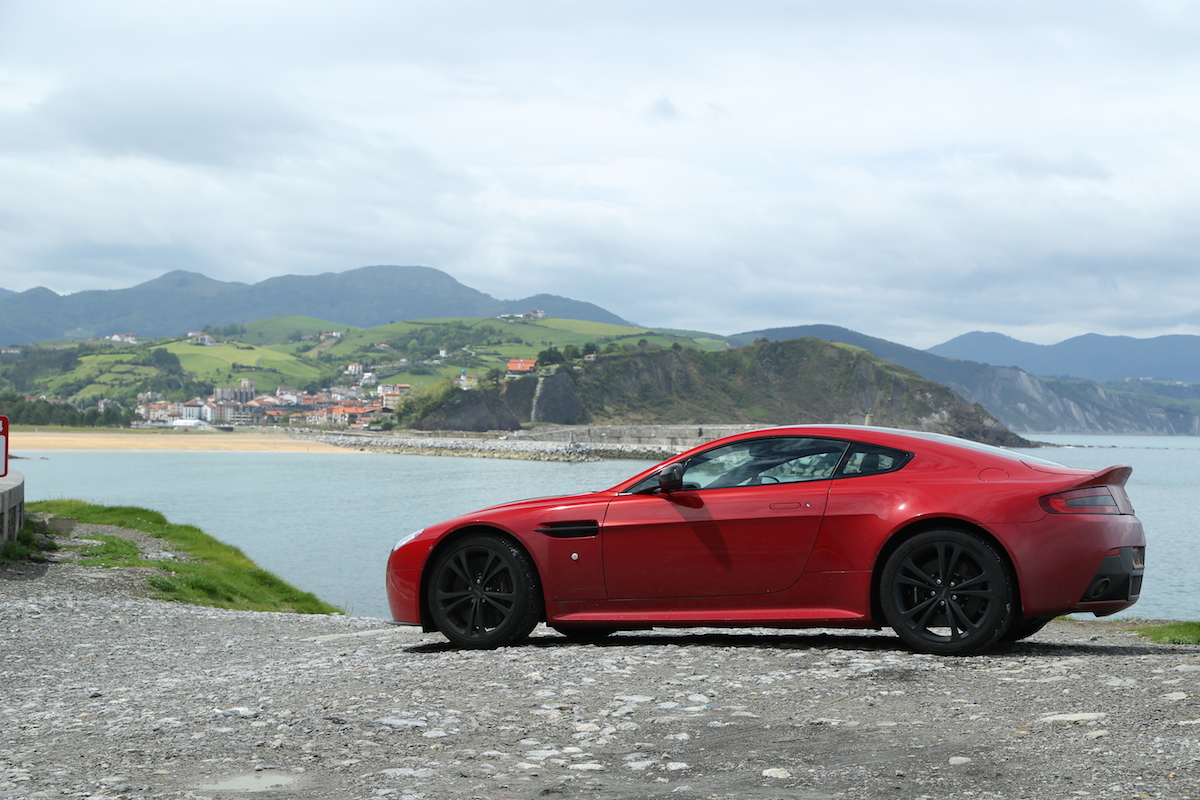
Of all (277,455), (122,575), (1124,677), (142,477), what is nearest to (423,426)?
(277,455)

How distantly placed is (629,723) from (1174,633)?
377 inches

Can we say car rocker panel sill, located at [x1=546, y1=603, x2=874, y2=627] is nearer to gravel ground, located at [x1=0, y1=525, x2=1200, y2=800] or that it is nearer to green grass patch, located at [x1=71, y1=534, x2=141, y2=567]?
gravel ground, located at [x1=0, y1=525, x2=1200, y2=800]

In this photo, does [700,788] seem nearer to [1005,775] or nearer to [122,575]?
[1005,775]

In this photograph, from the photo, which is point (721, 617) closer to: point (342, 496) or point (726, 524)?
point (726, 524)

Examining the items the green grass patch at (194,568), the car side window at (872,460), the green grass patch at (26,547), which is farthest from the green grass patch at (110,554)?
the car side window at (872,460)

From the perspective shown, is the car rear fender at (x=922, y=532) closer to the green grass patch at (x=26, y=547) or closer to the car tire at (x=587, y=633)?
the car tire at (x=587, y=633)

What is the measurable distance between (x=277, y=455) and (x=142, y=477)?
5021 centimetres

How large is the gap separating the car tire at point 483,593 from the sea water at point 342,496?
53.3ft

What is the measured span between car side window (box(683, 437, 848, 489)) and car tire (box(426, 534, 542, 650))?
1.40m

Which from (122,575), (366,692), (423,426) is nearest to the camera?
(366,692)

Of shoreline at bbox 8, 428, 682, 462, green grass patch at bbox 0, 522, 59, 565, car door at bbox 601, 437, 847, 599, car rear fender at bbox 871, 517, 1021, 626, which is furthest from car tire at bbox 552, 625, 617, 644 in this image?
shoreline at bbox 8, 428, 682, 462

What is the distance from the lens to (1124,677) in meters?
6.02

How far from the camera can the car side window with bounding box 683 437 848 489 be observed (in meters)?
7.20

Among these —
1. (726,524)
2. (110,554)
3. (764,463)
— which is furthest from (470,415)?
(726,524)
